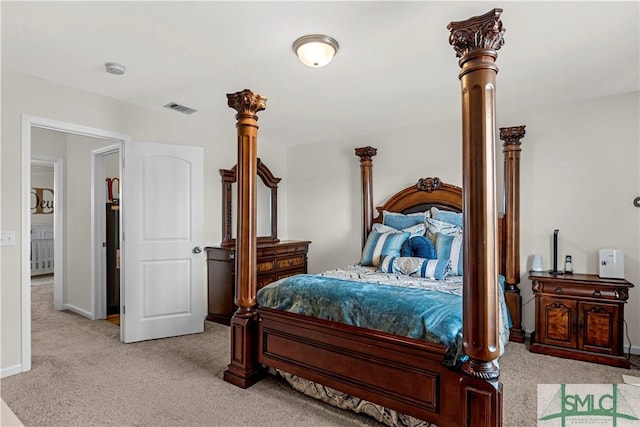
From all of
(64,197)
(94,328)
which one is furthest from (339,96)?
(64,197)

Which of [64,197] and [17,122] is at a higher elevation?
[17,122]

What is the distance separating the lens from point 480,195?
1.53 m

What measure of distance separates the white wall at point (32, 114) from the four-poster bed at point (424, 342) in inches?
61.7

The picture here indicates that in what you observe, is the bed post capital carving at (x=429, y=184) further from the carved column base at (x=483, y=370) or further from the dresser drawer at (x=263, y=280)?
the carved column base at (x=483, y=370)

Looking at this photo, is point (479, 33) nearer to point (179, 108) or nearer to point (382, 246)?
point (382, 246)

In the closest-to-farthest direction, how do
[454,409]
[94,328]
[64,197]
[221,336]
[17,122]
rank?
1. [454,409]
2. [17,122]
3. [221,336]
4. [94,328]
5. [64,197]

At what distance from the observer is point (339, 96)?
10.9 feet

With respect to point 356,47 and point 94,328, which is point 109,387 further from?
point 356,47

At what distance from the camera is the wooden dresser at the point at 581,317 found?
2.92 m

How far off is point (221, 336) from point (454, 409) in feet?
8.58

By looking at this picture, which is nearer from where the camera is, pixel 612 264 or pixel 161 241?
pixel 612 264

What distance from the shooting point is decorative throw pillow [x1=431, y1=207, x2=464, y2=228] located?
11.9 ft

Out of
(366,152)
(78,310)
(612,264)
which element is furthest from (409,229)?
(78,310)

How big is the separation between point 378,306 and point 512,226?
2.18m
